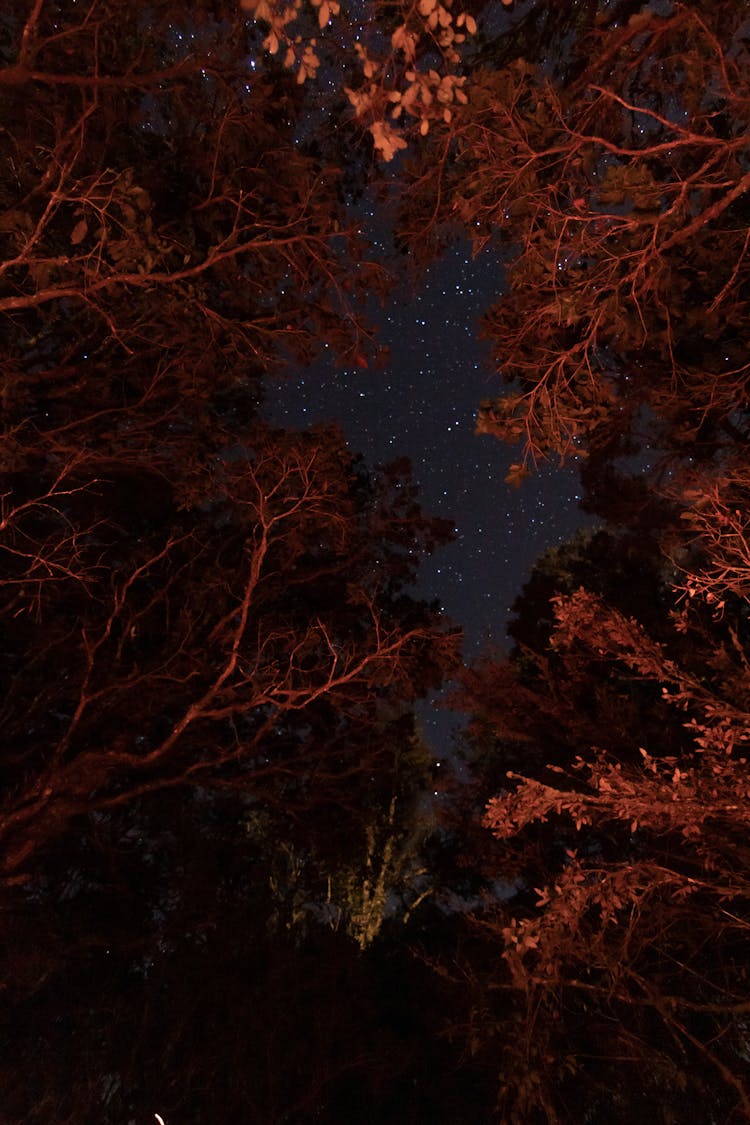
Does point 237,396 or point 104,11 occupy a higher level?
point 104,11

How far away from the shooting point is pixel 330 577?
986 cm

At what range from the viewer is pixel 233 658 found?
18.5 feet

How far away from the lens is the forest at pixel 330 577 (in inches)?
160

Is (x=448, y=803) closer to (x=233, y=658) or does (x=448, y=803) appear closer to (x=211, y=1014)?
(x=211, y=1014)

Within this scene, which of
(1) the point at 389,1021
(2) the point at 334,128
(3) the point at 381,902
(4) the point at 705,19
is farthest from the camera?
(3) the point at 381,902

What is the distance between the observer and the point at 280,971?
1094 cm

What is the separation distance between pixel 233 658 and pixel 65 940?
680cm

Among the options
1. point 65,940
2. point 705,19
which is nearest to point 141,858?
point 65,940

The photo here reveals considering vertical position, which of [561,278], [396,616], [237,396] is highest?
[561,278]

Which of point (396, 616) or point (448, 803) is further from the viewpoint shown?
point (448, 803)

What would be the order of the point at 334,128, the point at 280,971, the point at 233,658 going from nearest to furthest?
the point at 233,658 < the point at 334,128 < the point at 280,971

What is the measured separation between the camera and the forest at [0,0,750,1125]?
4.05 meters

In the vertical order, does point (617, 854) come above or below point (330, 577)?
below

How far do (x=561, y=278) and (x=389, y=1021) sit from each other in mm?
15538
